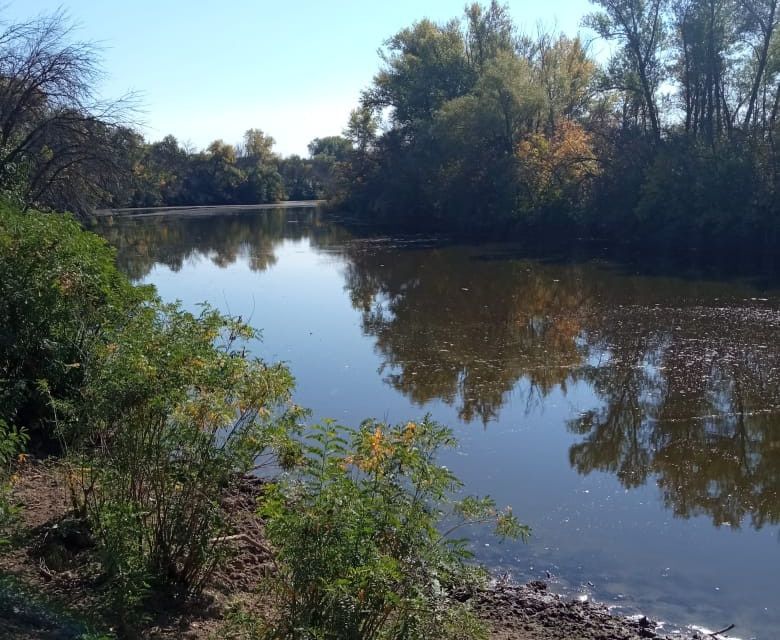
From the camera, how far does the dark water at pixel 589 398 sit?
21.3 feet

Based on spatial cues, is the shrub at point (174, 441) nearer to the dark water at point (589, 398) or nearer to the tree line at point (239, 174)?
the dark water at point (589, 398)

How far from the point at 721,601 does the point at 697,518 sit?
1.53 meters

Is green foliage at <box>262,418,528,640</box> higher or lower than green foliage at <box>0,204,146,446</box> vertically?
lower

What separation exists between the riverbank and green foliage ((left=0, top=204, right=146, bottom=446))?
0.79 m

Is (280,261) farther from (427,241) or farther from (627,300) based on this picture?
(627,300)

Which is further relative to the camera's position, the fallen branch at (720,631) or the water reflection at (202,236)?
the water reflection at (202,236)

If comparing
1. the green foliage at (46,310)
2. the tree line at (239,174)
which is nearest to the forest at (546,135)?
the green foliage at (46,310)

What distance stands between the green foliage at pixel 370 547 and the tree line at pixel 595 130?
2666cm

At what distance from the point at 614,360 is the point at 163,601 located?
34.2ft

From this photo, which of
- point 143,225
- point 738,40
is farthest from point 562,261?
point 143,225

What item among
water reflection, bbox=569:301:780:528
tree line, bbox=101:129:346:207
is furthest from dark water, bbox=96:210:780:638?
tree line, bbox=101:129:346:207

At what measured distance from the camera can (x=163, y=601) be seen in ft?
15.0

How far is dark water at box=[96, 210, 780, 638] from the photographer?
6496mm

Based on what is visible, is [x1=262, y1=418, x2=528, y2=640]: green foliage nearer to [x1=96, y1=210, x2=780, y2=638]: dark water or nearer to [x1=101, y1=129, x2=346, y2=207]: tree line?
[x1=96, y1=210, x2=780, y2=638]: dark water
